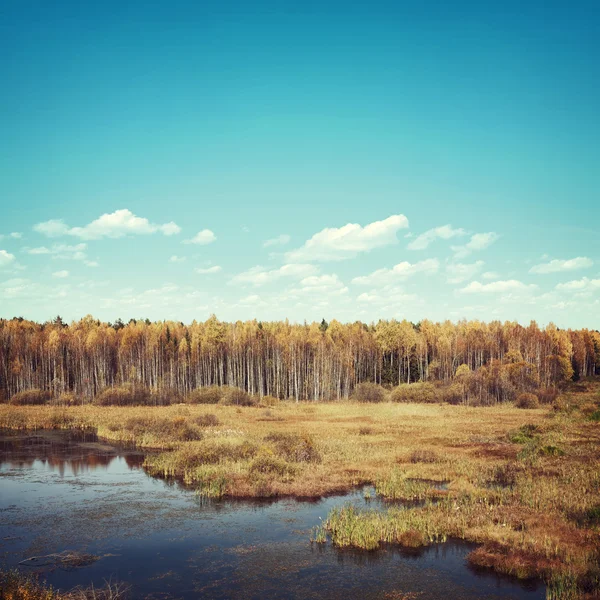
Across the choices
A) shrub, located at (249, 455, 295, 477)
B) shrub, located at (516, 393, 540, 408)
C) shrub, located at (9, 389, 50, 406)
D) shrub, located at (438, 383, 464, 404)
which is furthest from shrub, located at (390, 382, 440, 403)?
shrub, located at (9, 389, 50, 406)

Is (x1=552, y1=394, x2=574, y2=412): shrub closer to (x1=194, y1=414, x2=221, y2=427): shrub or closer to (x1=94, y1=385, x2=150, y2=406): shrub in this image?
(x1=194, y1=414, x2=221, y2=427): shrub

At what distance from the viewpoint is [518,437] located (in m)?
36.8

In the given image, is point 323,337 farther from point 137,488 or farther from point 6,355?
point 137,488

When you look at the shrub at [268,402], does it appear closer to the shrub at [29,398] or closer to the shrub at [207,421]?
the shrub at [207,421]

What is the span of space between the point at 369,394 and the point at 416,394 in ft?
23.9

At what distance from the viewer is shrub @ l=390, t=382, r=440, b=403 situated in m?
73.6

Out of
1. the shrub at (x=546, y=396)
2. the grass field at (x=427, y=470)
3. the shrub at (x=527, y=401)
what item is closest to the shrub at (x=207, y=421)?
the grass field at (x=427, y=470)

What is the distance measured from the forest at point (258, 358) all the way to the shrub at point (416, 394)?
8011 millimetres

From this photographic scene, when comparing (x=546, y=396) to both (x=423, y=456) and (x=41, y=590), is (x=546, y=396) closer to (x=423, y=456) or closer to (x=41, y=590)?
(x=423, y=456)

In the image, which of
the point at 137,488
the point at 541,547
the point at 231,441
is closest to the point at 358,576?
the point at 541,547

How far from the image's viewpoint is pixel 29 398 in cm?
6788

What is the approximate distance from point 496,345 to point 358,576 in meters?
93.7

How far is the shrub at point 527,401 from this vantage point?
63466mm

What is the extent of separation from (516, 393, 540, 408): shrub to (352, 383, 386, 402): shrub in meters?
20.3
